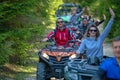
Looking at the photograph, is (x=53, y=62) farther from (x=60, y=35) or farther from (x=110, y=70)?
(x=110, y=70)

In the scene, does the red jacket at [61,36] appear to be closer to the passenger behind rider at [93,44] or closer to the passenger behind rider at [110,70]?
the passenger behind rider at [93,44]

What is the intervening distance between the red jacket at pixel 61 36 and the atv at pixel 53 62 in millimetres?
848

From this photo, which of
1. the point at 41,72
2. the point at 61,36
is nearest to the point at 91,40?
the point at 41,72

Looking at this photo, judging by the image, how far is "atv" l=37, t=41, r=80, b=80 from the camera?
9336 millimetres

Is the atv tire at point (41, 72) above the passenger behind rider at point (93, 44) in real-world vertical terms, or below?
below

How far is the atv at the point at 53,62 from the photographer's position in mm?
9336

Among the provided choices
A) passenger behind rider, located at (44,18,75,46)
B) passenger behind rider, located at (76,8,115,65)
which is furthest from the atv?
passenger behind rider, located at (76,8,115,65)

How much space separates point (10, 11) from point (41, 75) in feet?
5.67

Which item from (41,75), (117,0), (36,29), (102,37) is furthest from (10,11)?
(117,0)

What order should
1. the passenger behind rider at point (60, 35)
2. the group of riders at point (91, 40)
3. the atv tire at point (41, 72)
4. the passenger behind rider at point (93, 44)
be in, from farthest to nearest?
the passenger behind rider at point (60, 35), the atv tire at point (41, 72), the passenger behind rider at point (93, 44), the group of riders at point (91, 40)

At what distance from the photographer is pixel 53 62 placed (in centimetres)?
942

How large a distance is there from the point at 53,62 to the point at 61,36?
4.04 feet

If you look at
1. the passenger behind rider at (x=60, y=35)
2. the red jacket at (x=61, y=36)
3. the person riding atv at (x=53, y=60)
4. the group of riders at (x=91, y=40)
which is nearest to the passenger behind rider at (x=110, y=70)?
the group of riders at (x=91, y=40)

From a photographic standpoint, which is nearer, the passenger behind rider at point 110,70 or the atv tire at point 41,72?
the passenger behind rider at point 110,70
